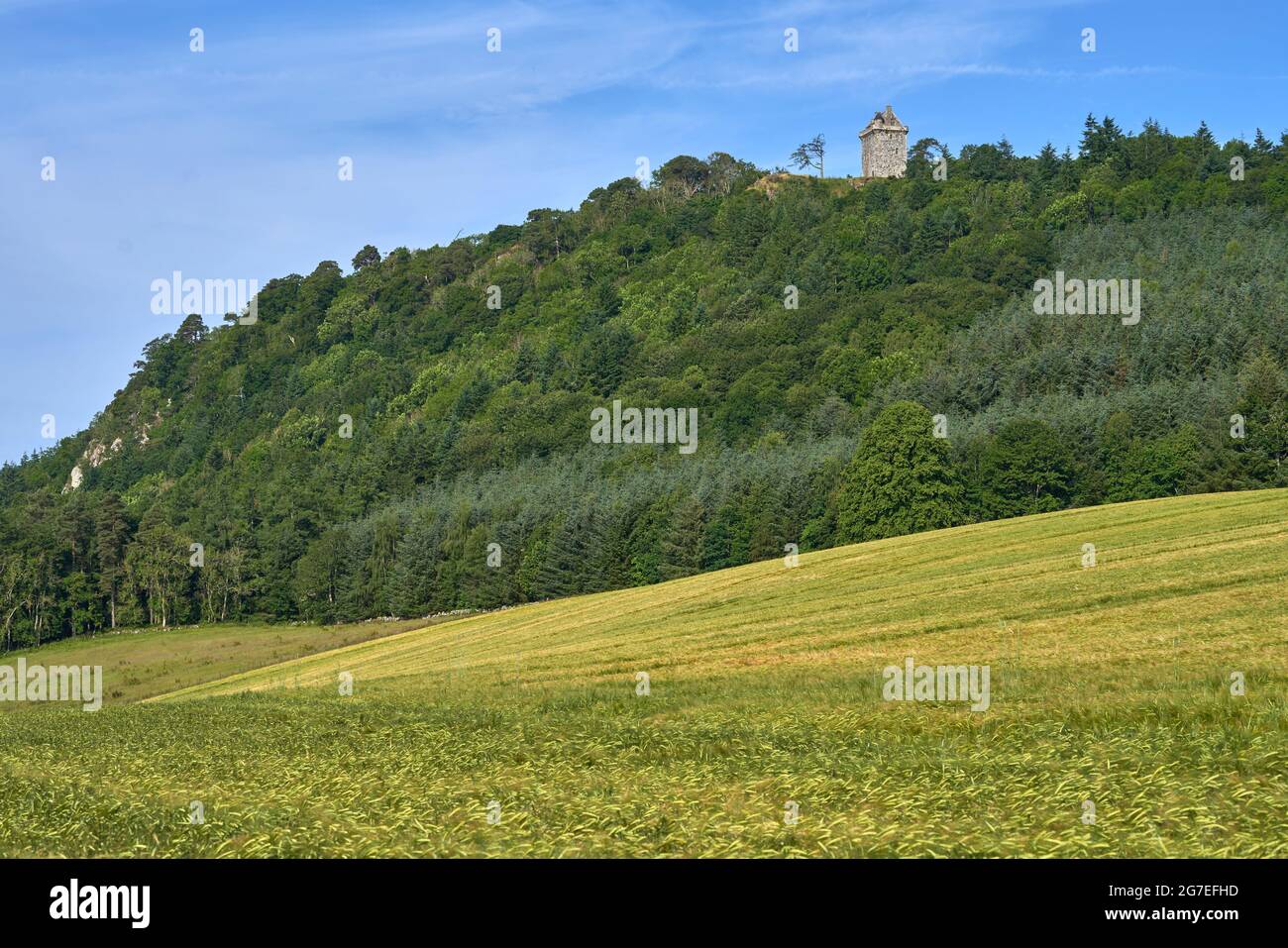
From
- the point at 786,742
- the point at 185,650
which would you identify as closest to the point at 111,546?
the point at 185,650

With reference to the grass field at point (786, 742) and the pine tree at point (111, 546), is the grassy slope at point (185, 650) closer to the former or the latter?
the pine tree at point (111, 546)

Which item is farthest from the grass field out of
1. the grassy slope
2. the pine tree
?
the pine tree

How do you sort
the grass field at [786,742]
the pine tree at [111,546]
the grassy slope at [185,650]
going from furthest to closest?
1. the pine tree at [111,546]
2. the grassy slope at [185,650]
3. the grass field at [786,742]

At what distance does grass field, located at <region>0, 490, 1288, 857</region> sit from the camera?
1534 centimetres

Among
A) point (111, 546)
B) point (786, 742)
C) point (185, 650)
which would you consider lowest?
point (185, 650)

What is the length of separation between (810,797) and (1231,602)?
20.9 m

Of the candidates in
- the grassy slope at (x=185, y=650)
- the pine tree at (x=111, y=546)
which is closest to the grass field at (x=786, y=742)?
the grassy slope at (x=185, y=650)

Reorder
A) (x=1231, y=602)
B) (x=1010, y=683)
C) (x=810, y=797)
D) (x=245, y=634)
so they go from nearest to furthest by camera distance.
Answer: (x=810, y=797) < (x=1010, y=683) < (x=1231, y=602) < (x=245, y=634)

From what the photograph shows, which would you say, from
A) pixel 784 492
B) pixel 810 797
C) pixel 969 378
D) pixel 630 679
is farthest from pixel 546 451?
pixel 810 797

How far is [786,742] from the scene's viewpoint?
22.3 meters

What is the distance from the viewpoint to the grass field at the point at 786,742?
50.3ft

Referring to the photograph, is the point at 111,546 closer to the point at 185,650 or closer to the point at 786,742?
the point at 185,650
